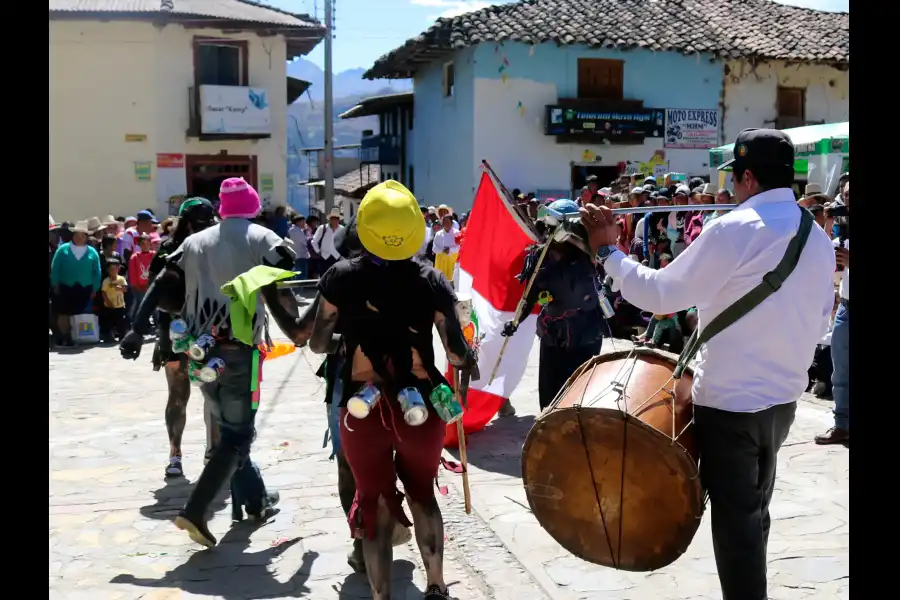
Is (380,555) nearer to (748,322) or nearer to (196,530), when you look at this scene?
(196,530)

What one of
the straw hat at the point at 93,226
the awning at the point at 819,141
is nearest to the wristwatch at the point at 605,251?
the awning at the point at 819,141

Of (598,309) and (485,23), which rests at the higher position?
(485,23)

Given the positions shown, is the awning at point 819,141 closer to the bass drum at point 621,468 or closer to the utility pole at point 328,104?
the bass drum at point 621,468

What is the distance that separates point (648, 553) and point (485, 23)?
75.4 ft

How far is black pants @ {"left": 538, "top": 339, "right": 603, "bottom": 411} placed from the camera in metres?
6.54

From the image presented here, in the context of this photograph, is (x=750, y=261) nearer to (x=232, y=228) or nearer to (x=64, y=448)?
(x=232, y=228)

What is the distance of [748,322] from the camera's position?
3.24 meters

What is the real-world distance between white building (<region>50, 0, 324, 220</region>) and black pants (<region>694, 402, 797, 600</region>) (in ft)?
72.2

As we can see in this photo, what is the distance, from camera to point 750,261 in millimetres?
3225

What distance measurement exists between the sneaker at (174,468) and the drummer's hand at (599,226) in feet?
13.0

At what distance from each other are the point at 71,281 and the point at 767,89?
21338mm

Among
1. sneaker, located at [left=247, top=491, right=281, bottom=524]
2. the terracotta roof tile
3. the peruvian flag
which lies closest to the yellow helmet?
sneaker, located at [left=247, top=491, right=281, bottom=524]

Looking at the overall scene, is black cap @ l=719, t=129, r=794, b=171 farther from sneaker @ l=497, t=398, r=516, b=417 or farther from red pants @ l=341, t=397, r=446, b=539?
sneaker @ l=497, t=398, r=516, b=417
